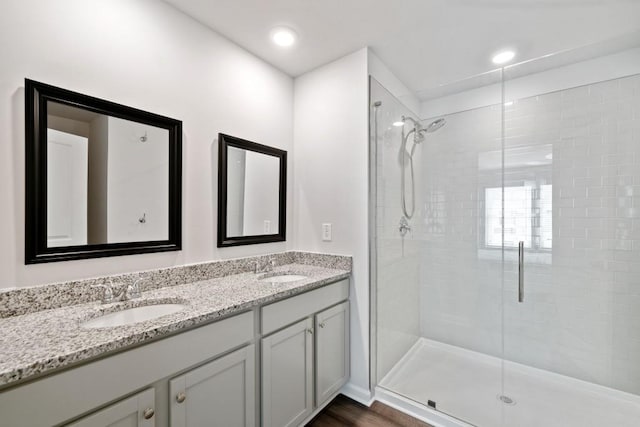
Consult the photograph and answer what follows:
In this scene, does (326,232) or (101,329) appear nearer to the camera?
(101,329)

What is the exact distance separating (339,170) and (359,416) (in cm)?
169

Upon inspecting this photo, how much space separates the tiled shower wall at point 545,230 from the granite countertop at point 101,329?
5.05 ft

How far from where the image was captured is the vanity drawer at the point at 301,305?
1.48 meters

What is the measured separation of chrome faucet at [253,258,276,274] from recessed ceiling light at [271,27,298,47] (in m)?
1.55

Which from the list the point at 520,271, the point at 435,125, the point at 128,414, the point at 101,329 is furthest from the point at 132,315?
the point at 520,271

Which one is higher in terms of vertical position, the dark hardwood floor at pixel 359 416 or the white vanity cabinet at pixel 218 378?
the white vanity cabinet at pixel 218 378

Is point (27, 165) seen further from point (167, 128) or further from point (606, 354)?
point (606, 354)

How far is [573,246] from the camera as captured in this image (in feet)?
7.16

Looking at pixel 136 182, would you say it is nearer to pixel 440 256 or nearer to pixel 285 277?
pixel 285 277

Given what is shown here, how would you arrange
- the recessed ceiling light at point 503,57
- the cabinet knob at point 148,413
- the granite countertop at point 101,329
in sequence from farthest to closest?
the recessed ceiling light at point 503,57 → the cabinet knob at point 148,413 → the granite countertop at point 101,329

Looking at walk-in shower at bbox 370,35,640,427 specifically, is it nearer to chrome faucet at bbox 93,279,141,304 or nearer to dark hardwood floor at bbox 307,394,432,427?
dark hardwood floor at bbox 307,394,432,427

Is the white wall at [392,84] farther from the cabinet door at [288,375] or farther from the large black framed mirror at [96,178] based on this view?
the cabinet door at [288,375]

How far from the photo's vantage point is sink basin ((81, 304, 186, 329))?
1.21 meters

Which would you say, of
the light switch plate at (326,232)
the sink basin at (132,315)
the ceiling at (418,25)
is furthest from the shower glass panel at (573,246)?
the sink basin at (132,315)
